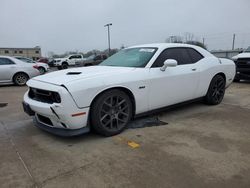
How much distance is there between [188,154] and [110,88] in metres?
1.40

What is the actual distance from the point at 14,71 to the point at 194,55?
791cm

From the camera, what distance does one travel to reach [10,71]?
9.45 meters

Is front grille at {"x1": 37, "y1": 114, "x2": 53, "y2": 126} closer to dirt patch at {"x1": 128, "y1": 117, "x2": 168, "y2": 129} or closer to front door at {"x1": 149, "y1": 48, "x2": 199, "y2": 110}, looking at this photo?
dirt patch at {"x1": 128, "y1": 117, "x2": 168, "y2": 129}

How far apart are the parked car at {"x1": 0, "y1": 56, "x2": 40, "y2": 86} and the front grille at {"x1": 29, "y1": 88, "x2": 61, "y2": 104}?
6.76 metres

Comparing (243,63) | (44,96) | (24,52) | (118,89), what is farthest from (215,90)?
(24,52)

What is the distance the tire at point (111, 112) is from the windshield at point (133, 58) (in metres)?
0.73

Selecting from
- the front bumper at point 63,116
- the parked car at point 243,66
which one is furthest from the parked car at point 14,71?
the parked car at point 243,66

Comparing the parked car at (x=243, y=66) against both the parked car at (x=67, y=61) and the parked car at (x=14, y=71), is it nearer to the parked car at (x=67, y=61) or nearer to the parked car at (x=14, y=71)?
the parked car at (x=14, y=71)

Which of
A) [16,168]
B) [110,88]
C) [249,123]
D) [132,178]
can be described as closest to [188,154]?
[132,178]

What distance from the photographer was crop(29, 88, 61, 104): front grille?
300 centimetres

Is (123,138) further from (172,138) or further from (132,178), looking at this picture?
(132,178)

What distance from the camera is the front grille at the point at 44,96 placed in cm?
300

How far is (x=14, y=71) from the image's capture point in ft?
31.3

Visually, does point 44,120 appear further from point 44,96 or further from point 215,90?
point 215,90
